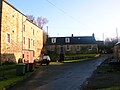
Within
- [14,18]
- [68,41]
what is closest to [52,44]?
[68,41]

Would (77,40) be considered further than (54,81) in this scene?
Yes

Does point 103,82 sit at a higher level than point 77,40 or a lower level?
lower

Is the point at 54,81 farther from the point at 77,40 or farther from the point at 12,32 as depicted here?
the point at 77,40

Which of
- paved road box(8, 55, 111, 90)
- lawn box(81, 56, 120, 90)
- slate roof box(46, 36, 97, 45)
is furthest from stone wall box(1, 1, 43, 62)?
slate roof box(46, 36, 97, 45)

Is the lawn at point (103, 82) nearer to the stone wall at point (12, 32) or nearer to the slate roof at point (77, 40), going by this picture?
the stone wall at point (12, 32)

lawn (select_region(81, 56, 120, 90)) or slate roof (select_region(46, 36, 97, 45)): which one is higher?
slate roof (select_region(46, 36, 97, 45))

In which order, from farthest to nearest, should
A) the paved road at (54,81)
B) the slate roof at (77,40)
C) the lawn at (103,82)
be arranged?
the slate roof at (77,40), the paved road at (54,81), the lawn at (103,82)

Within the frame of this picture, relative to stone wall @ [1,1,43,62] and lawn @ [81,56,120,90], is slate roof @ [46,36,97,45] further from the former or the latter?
lawn @ [81,56,120,90]

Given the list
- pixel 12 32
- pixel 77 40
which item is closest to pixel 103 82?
pixel 12 32

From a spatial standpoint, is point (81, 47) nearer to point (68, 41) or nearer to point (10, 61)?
point (68, 41)

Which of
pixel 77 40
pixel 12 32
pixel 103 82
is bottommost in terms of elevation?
pixel 103 82

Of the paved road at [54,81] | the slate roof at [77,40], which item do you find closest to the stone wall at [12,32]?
the paved road at [54,81]

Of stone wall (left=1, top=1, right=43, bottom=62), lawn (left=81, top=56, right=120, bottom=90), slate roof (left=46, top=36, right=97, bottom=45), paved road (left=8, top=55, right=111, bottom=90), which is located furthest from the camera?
slate roof (left=46, top=36, right=97, bottom=45)

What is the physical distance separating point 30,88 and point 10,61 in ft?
71.4
